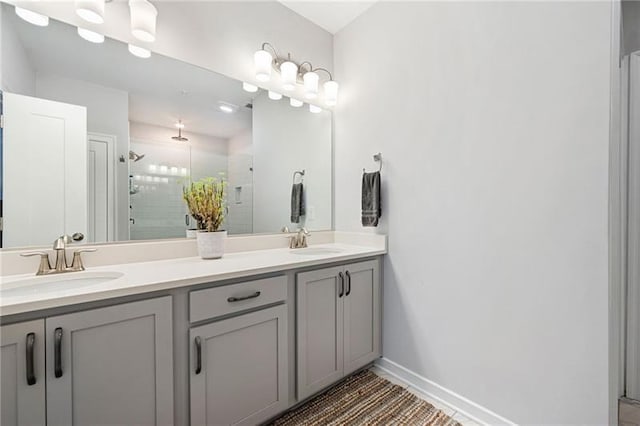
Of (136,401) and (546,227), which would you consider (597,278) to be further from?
(136,401)

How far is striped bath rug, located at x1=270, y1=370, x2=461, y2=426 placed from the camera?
146 centimetres

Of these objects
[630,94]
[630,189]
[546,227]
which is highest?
[630,94]

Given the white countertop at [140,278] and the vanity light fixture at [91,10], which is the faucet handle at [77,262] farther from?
the vanity light fixture at [91,10]

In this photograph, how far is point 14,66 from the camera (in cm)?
120

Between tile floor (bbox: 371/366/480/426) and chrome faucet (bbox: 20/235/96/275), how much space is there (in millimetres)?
1857

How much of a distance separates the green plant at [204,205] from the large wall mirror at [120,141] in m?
0.07

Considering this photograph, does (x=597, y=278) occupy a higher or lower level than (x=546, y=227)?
lower

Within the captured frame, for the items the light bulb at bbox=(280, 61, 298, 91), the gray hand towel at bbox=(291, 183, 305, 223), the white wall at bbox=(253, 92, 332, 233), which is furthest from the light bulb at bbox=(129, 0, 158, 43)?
the gray hand towel at bbox=(291, 183, 305, 223)

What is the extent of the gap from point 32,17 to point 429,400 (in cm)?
282

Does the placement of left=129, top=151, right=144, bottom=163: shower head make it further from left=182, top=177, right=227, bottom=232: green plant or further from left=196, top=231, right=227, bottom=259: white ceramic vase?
left=196, top=231, right=227, bottom=259: white ceramic vase

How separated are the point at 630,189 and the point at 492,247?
92cm

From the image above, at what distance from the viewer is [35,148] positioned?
1.22 m

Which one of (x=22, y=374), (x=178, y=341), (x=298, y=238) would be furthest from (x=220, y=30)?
(x=22, y=374)

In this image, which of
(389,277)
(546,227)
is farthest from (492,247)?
(389,277)
